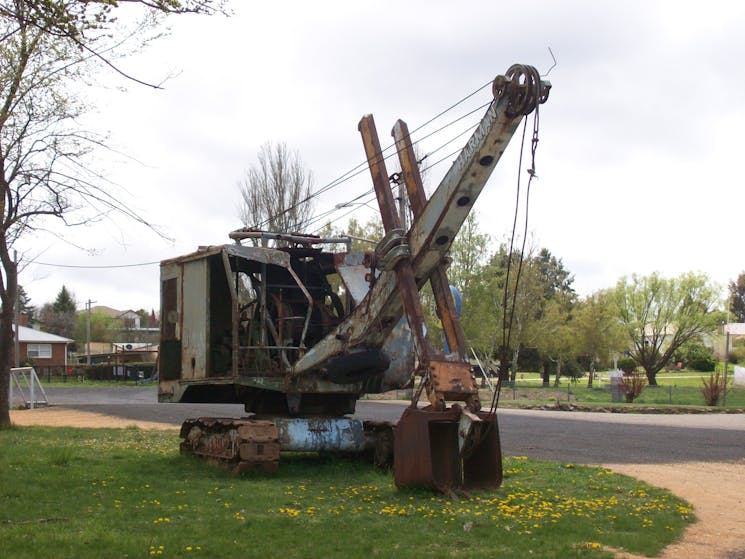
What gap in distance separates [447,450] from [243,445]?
3151 mm

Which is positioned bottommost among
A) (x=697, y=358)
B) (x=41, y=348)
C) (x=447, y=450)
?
(x=697, y=358)

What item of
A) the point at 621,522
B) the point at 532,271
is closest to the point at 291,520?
the point at 621,522

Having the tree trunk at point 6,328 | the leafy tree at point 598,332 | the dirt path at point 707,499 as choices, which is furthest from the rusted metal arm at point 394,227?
the leafy tree at point 598,332

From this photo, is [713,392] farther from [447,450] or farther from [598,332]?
[447,450]

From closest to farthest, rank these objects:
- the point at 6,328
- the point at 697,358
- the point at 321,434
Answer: the point at 321,434
the point at 6,328
the point at 697,358

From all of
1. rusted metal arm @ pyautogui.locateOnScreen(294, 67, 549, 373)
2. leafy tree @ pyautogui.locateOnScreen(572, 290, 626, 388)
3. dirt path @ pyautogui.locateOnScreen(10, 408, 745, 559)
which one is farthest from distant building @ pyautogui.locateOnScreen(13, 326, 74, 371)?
dirt path @ pyautogui.locateOnScreen(10, 408, 745, 559)

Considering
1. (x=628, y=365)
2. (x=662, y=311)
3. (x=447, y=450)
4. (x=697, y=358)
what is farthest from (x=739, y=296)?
(x=447, y=450)

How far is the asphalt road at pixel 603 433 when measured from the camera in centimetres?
1594

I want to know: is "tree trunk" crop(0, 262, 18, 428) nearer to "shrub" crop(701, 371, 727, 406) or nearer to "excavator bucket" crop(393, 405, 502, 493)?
"excavator bucket" crop(393, 405, 502, 493)

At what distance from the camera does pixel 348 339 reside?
39.8 feet

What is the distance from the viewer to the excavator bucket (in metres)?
10.1

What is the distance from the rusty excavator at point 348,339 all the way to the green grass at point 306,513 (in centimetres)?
47

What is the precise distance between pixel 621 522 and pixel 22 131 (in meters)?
13.2

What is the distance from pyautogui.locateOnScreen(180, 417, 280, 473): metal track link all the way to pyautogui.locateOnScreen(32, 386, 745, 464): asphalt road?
5.29 metres
